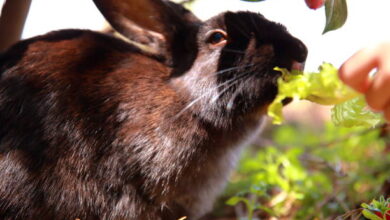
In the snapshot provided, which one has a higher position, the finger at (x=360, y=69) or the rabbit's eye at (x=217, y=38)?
the finger at (x=360, y=69)

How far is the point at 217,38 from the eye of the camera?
131 inches

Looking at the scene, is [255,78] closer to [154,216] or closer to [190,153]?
[190,153]

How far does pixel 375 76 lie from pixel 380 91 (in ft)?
0.22

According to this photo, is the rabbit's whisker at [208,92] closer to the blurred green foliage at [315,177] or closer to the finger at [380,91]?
the blurred green foliage at [315,177]

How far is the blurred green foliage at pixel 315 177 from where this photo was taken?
13.2 ft

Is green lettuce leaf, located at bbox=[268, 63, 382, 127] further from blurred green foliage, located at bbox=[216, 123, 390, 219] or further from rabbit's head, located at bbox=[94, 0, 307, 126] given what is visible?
blurred green foliage, located at bbox=[216, 123, 390, 219]

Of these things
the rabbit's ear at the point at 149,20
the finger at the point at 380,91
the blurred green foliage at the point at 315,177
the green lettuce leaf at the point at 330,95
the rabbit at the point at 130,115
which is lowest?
the blurred green foliage at the point at 315,177

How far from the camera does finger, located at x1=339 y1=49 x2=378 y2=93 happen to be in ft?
7.12

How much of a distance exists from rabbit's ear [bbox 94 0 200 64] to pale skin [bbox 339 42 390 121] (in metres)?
1.51

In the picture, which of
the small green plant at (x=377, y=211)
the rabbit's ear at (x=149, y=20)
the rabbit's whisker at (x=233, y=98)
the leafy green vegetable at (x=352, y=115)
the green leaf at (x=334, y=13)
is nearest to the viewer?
the small green plant at (x=377, y=211)

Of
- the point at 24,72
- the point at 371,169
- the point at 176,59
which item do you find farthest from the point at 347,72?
the point at 371,169

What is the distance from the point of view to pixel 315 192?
426cm

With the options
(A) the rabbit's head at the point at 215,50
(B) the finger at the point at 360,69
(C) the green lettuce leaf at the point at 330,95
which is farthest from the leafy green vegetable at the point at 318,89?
(A) the rabbit's head at the point at 215,50

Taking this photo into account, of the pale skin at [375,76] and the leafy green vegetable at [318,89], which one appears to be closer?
the pale skin at [375,76]
